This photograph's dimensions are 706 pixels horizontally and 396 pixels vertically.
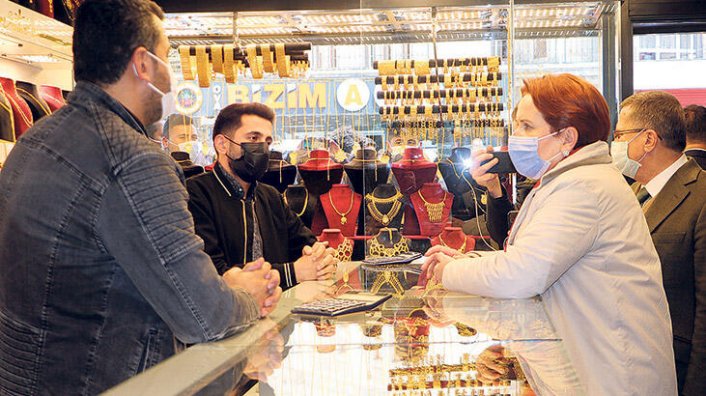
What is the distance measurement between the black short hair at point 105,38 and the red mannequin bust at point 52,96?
2733 millimetres

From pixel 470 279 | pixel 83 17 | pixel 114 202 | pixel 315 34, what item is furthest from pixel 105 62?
pixel 315 34

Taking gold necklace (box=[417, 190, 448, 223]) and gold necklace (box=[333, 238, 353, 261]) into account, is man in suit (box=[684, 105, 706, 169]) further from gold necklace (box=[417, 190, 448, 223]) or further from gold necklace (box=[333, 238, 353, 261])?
gold necklace (box=[333, 238, 353, 261])

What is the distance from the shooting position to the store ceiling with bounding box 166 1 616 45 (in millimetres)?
4312

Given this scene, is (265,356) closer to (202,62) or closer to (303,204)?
(303,204)

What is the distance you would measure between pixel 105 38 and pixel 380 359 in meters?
0.94

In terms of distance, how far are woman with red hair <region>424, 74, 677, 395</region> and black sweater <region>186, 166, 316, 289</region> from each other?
113 centimetres

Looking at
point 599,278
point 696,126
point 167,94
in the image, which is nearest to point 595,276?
point 599,278

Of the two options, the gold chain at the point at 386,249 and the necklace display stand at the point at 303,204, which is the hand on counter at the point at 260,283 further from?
the necklace display stand at the point at 303,204

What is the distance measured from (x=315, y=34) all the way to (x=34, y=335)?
399 cm

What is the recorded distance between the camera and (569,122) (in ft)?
7.54

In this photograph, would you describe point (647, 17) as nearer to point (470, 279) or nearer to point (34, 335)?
point (470, 279)

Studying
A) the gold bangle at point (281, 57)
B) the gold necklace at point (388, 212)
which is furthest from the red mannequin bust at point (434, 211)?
the gold bangle at point (281, 57)

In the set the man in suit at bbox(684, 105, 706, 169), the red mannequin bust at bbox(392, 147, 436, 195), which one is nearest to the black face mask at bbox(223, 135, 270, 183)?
the red mannequin bust at bbox(392, 147, 436, 195)

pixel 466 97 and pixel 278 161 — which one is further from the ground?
pixel 466 97
